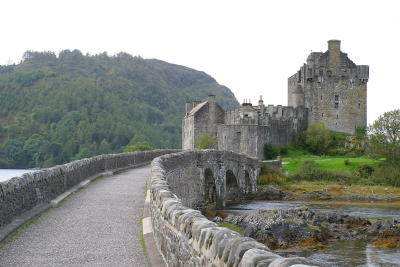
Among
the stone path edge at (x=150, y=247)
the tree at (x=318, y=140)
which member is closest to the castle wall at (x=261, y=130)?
the tree at (x=318, y=140)

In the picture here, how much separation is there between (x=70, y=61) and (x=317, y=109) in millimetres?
135650

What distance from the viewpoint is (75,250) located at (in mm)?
9289

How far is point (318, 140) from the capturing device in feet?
193

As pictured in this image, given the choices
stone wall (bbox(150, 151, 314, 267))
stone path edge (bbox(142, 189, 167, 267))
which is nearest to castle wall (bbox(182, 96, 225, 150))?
stone path edge (bbox(142, 189, 167, 267))

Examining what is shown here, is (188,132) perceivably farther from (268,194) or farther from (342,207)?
(342,207)

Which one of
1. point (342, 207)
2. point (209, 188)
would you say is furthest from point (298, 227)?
point (342, 207)

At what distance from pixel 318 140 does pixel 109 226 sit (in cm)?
4899

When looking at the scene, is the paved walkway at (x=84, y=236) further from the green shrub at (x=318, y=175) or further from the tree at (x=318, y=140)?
the tree at (x=318, y=140)

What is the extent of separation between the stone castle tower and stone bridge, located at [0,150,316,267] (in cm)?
4581

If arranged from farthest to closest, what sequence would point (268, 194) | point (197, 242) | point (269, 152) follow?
point (269, 152)
point (268, 194)
point (197, 242)

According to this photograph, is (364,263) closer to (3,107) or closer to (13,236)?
(13,236)

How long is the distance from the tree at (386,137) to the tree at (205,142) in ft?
47.1

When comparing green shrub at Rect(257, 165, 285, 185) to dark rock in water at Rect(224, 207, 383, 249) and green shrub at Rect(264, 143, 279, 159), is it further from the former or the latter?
dark rock in water at Rect(224, 207, 383, 249)

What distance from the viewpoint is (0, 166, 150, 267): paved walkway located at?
8.71 m
